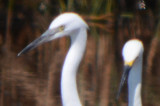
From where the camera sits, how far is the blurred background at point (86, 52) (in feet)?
23.9

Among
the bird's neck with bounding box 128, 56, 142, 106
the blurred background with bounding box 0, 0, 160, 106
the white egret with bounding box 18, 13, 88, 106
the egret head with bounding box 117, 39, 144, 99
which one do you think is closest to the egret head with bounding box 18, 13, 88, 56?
the white egret with bounding box 18, 13, 88, 106

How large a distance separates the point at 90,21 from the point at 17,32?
5.86 ft

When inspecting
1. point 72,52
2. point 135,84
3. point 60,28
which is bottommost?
point 135,84

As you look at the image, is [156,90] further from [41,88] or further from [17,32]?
[17,32]

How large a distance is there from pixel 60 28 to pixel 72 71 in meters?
0.37

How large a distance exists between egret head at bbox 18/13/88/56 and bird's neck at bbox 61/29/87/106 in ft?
0.24

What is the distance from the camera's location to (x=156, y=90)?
764cm

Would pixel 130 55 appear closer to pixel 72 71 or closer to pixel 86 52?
pixel 72 71

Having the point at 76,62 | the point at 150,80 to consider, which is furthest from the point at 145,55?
the point at 76,62

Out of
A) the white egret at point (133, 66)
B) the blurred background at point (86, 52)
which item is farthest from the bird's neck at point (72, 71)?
the blurred background at point (86, 52)

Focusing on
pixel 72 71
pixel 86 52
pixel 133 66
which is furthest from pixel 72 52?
pixel 86 52

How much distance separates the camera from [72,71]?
471 cm

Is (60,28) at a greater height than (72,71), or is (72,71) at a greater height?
(60,28)

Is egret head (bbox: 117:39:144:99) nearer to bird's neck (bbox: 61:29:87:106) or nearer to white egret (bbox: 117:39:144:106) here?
white egret (bbox: 117:39:144:106)
